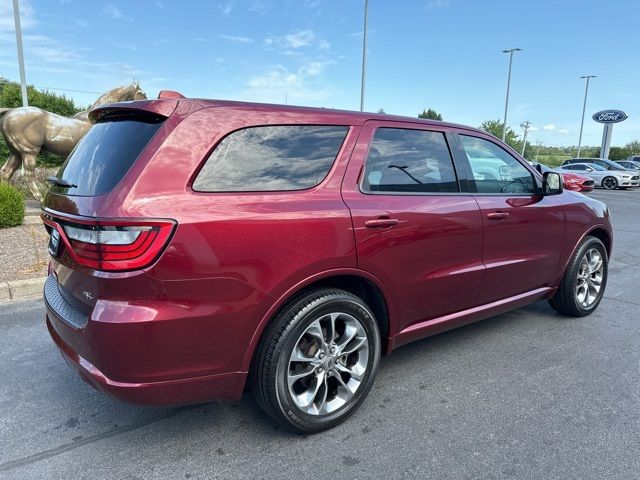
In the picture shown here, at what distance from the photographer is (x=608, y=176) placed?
83.0 ft

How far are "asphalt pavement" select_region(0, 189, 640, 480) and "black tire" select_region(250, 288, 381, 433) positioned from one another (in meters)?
0.12

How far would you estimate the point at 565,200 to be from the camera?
3998 millimetres

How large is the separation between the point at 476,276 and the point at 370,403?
1.19 metres

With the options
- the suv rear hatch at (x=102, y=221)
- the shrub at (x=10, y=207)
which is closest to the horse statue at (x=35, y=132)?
the shrub at (x=10, y=207)

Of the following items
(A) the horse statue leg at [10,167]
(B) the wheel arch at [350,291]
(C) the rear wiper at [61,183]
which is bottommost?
(B) the wheel arch at [350,291]

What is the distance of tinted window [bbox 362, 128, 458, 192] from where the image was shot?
9.15ft

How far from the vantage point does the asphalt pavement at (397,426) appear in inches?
89.5

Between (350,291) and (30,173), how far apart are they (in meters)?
9.85

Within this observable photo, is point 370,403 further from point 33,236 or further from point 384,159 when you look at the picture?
point 33,236

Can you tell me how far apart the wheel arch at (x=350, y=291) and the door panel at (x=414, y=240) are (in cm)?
6

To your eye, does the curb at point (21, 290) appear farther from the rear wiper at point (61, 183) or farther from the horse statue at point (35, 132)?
the horse statue at point (35, 132)

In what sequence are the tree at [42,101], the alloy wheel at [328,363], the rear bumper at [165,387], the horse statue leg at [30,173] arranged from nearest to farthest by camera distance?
the rear bumper at [165,387] < the alloy wheel at [328,363] < the horse statue leg at [30,173] < the tree at [42,101]

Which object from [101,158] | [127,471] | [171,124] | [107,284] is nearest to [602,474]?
[127,471]

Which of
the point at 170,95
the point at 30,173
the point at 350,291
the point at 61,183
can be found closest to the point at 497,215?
the point at 350,291
